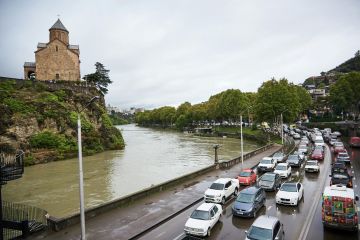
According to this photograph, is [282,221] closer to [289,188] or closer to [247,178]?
[289,188]

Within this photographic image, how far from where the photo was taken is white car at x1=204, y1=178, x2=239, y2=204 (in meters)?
19.9

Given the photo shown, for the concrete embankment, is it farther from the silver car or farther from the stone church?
the stone church

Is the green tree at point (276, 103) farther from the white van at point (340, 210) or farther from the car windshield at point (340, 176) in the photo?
the white van at point (340, 210)

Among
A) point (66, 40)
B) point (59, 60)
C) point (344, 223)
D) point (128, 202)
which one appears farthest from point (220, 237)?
point (66, 40)

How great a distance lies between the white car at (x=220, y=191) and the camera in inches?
785

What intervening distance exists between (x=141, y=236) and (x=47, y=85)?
5472 centimetres

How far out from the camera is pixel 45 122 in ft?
172

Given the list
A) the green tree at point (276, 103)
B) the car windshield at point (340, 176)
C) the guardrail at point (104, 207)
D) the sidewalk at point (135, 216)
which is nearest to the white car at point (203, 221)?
the sidewalk at point (135, 216)

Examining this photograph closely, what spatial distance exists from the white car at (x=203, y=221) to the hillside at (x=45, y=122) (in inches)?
1248

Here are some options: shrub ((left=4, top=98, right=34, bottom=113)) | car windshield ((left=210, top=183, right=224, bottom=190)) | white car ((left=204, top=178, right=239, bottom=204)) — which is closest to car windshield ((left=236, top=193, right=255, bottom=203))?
white car ((left=204, top=178, right=239, bottom=204))

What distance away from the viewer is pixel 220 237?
48.2 feet

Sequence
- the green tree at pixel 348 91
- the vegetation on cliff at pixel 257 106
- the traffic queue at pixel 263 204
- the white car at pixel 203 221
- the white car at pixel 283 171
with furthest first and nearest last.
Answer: the green tree at pixel 348 91 < the vegetation on cliff at pixel 257 106 < the white car at pixel 283 171 < the white car at pixel 203 221 < the traffic queue at pixel 263 204

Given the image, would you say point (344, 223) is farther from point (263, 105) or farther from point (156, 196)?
point (263, 105)

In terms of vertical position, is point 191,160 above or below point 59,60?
below
